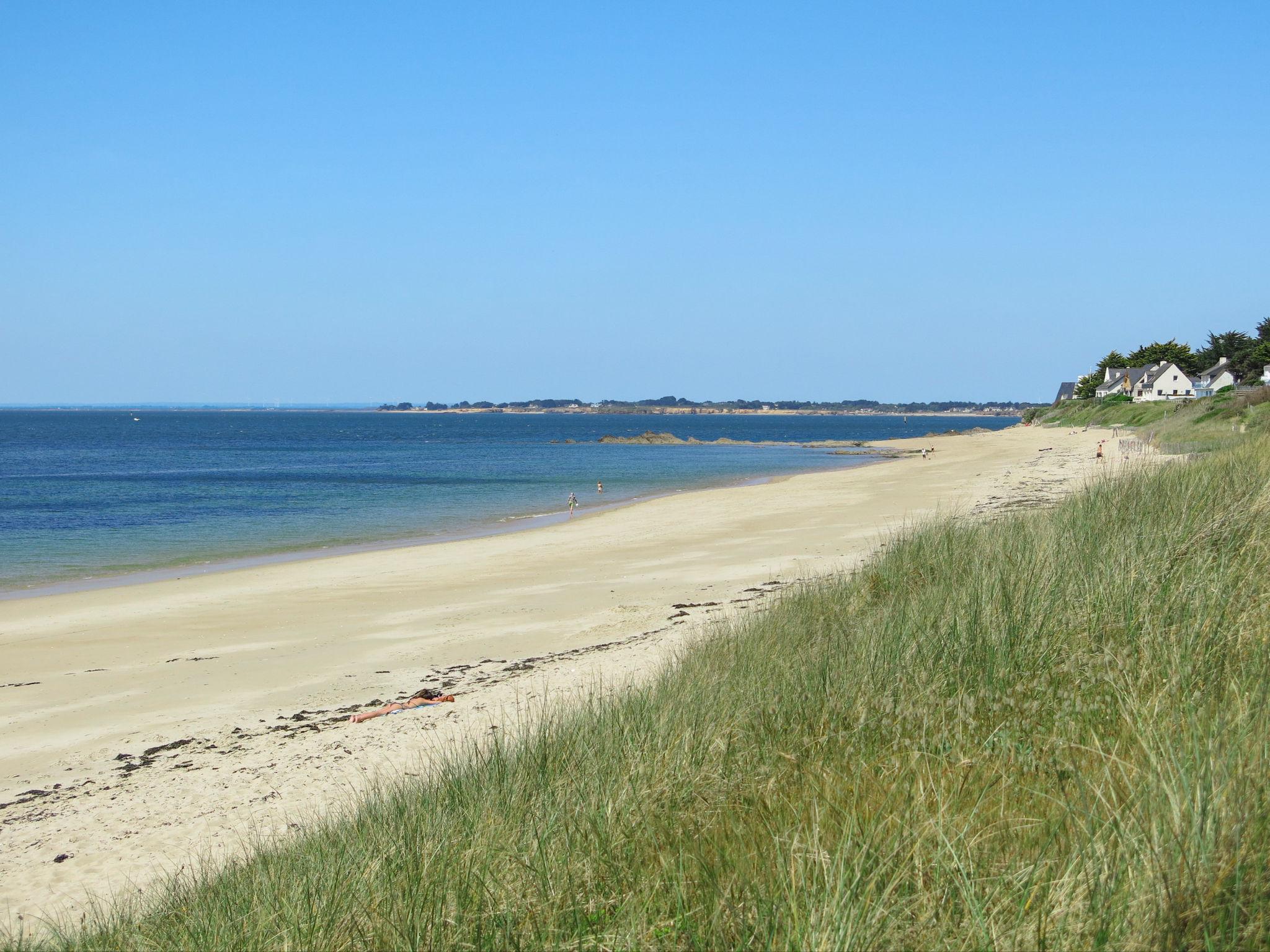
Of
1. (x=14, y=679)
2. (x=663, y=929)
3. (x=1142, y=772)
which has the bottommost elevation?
(x=14, y=679)

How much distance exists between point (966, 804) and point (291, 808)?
5.41 meters

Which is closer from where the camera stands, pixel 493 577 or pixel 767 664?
pixel 767 664

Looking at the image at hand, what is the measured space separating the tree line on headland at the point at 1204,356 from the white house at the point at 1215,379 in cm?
69

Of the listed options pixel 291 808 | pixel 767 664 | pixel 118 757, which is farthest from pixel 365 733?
pixel 767 664

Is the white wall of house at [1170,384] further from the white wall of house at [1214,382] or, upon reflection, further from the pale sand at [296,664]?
the pale sand at [296,664]

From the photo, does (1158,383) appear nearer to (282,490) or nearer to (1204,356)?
(1204,356)

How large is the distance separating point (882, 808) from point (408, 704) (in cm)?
727

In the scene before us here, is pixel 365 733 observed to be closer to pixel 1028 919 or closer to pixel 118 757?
pixel 118 757

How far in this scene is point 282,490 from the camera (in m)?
45.5

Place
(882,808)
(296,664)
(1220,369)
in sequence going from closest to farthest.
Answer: (882,808) → (296,664) → (1220,369)

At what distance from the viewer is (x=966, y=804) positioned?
351 centimetres

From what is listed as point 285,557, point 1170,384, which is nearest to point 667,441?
point 1170,384

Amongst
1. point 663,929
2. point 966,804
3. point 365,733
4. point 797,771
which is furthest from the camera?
point 365,733

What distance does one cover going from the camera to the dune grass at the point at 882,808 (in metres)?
2.75
